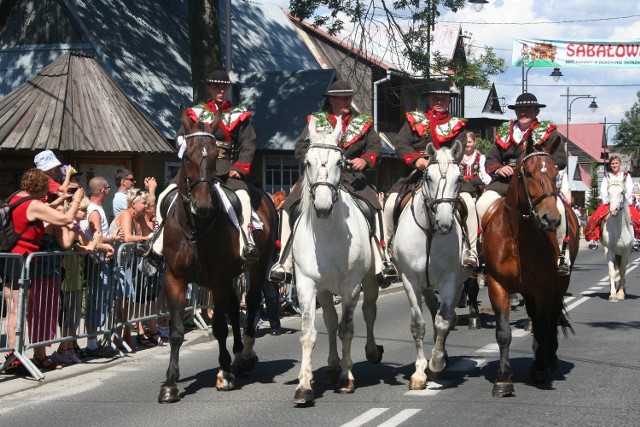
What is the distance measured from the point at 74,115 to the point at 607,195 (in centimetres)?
1115

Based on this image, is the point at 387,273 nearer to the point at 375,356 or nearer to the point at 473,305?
the point at 375,356

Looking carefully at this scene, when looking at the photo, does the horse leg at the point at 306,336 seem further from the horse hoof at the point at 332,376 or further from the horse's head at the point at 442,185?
the horse's head at the point at 442,185

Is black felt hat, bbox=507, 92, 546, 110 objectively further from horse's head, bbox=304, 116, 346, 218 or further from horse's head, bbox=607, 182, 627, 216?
horse's head, bbox=607, 182, 627, 216

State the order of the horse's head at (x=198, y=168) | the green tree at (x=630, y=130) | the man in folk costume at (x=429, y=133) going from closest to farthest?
1. the horse's head at (x=198, y=168)
2. the man in folk costume at (x=429, y=133)
3. the green tree at (x=630, y=130)

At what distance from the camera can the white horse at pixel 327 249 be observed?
8.78m

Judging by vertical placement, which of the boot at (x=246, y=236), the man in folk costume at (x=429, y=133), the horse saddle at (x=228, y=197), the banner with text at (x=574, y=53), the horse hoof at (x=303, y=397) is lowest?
the horse hoof at (x=303, y=397)

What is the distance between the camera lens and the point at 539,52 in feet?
121

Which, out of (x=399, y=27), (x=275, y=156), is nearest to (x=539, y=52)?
(x=275, y=156)

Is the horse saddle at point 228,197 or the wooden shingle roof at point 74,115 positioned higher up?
the wooden shingle roof at point 74,115

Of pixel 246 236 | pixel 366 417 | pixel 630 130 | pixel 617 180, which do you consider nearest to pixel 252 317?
pixel 246 236

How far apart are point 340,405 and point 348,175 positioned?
2714mm

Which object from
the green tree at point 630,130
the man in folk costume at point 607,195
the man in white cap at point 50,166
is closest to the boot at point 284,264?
the man in white cap at point 50,166

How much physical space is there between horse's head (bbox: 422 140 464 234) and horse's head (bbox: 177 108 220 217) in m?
2.04

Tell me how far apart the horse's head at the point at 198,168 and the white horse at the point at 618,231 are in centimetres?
1175
